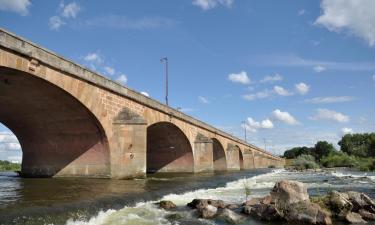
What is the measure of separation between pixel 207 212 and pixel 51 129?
13.8 m

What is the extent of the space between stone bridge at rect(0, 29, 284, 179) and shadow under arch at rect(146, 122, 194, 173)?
486 centimetres

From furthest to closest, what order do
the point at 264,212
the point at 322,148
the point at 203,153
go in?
the point at 322,148 → the point at 203,153 → the point at 264,212

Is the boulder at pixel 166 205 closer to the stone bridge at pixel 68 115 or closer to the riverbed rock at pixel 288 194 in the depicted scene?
the riverbed rock at pixel 288 194

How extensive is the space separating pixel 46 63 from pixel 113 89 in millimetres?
4906

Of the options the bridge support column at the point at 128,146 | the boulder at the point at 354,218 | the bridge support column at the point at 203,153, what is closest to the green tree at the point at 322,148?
the bridge support column at the point at 203,153

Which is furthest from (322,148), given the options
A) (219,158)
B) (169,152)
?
(169,152)

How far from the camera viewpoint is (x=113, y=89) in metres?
18.7

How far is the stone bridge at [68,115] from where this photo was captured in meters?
14.0

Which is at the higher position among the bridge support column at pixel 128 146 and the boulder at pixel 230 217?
the bridge support column at pixel 128 146

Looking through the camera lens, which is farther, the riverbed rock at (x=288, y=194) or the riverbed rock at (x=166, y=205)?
the riverbed rock at (x=166, y=205)

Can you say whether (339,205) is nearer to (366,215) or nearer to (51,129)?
(366,215)

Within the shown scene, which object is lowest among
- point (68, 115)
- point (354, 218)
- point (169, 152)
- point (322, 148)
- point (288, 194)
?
point (354, 218)

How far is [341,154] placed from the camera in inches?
3049

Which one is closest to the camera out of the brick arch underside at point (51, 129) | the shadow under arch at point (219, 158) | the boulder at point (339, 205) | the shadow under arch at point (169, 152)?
→ the boulder at point (339, 205)
